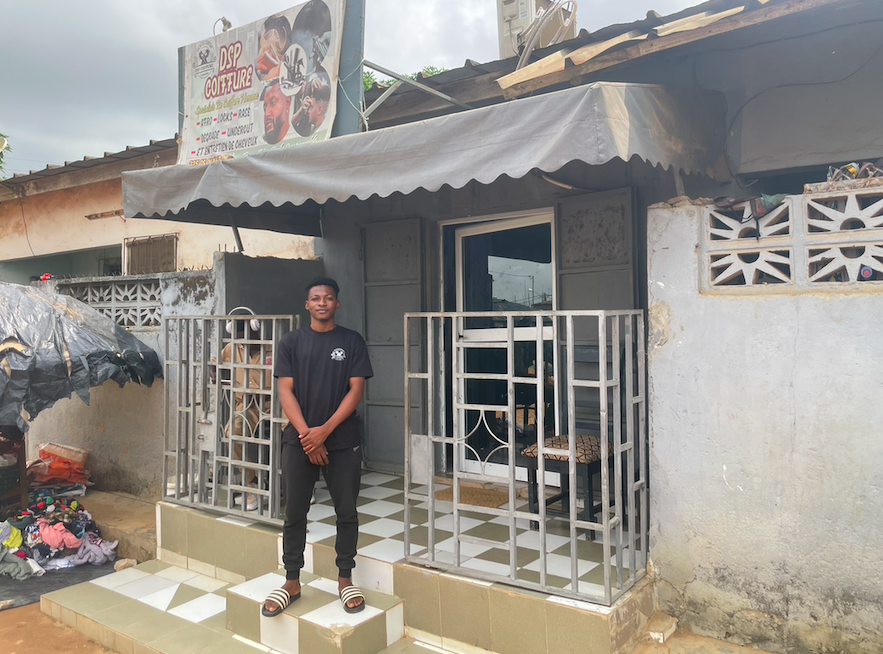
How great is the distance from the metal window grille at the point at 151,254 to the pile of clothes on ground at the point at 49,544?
3.40m

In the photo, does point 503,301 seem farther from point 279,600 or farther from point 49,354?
point 49,354

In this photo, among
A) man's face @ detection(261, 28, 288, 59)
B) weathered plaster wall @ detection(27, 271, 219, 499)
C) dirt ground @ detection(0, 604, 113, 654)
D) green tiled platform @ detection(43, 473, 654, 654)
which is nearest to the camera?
green tiled platform @ detection(43, 473, 654, 654)

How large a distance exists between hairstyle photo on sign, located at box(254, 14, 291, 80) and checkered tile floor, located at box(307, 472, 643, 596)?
3502mm

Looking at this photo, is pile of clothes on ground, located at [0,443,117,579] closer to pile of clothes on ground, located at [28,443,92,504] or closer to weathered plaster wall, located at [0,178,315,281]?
pile of clothes on ground, located at [28,443,92,504]

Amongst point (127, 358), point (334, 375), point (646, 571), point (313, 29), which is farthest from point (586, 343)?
point (127, 358)

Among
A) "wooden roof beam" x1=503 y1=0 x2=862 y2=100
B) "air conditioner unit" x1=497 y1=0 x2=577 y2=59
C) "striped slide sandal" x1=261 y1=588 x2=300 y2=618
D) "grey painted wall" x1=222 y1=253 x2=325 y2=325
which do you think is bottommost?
"striped slide sandal" x1=261 y1=588 x2=300 y2=618

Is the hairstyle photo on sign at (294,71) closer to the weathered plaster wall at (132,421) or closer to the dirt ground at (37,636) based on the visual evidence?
the weathered plaster wall at (132,421)

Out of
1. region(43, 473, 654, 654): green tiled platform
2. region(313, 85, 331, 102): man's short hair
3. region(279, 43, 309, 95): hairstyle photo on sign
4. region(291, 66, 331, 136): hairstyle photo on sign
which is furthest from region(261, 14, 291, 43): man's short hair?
region(43, 473, 654, 654): green tiled platform

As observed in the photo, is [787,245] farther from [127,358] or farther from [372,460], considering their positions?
[127,358]

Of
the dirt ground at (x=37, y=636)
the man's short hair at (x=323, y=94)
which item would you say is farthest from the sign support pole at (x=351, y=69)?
the dirt ground at (x=37, y=636)

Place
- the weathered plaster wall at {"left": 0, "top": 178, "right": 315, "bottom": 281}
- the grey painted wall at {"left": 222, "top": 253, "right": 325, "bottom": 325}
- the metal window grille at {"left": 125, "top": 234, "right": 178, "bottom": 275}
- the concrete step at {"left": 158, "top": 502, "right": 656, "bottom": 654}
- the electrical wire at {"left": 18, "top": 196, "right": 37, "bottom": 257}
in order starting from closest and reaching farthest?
the concrete step at {"left": 158, "top": 502, "right": 656, "bottom": 654}
the grey painted wall at {"left": 222, "top": 253, "right": 325, "bottom": 325}
the weathered plaster wall at {"left": 0, "top": 178, "right": 315, "bottom": 281}
the metal window grille at {"left": 125, "top": 234, "right": 178, "bottom": 275}
the electrical wire at {"left": 18, "top": 196, "right": 37, "bottom": 257}

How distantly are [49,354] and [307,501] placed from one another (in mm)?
3041

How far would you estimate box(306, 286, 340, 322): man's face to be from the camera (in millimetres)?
3732

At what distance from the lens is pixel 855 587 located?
3049 mm
